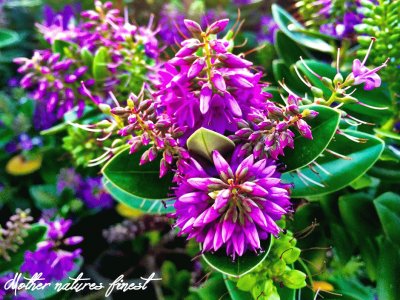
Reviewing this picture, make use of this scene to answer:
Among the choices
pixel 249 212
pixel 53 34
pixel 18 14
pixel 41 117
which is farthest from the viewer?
pixel 18 14

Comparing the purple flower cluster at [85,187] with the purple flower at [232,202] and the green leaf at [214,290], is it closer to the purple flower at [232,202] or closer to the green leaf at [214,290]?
the green leaf at [214,290]

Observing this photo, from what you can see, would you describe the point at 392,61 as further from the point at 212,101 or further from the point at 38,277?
the point at 38,277

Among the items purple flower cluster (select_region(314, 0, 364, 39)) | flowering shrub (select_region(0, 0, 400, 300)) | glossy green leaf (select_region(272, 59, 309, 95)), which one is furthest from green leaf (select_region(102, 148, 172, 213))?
purple flower cluster (select_region(314, 0, 364, 39))

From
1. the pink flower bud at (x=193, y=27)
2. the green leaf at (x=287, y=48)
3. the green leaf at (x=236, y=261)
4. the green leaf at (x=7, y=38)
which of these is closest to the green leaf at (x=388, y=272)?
the green leaf at (x=236, y=261)

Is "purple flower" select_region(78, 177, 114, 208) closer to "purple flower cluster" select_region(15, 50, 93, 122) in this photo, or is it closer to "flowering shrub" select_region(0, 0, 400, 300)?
"flowering shrub" select_region(0, 0, 400, 300)

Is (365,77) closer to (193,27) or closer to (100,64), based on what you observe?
(193,27)

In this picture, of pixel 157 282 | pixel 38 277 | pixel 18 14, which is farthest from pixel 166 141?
pixel 18 14
